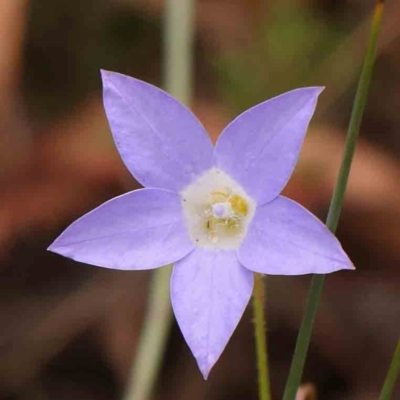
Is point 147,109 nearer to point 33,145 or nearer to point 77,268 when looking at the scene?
point 77,268

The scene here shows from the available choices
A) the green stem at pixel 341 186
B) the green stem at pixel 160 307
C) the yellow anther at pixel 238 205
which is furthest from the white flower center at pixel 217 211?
the green stem at pixel 160 307

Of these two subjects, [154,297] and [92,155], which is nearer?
[154,297]

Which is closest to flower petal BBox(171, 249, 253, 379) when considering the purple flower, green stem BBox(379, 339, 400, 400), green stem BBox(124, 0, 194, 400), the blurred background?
the purple flower

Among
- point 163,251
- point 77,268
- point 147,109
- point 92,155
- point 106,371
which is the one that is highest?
point 147,109

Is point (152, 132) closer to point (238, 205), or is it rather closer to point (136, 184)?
point (238, 205)

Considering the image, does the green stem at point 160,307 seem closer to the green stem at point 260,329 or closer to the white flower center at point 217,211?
the white flower center at point 217,211

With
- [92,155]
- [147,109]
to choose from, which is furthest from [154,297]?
[147,109]

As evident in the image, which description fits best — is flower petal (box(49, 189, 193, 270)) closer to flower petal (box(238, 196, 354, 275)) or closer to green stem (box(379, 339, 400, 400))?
flower petal (box(238, 196, 354, 275))
